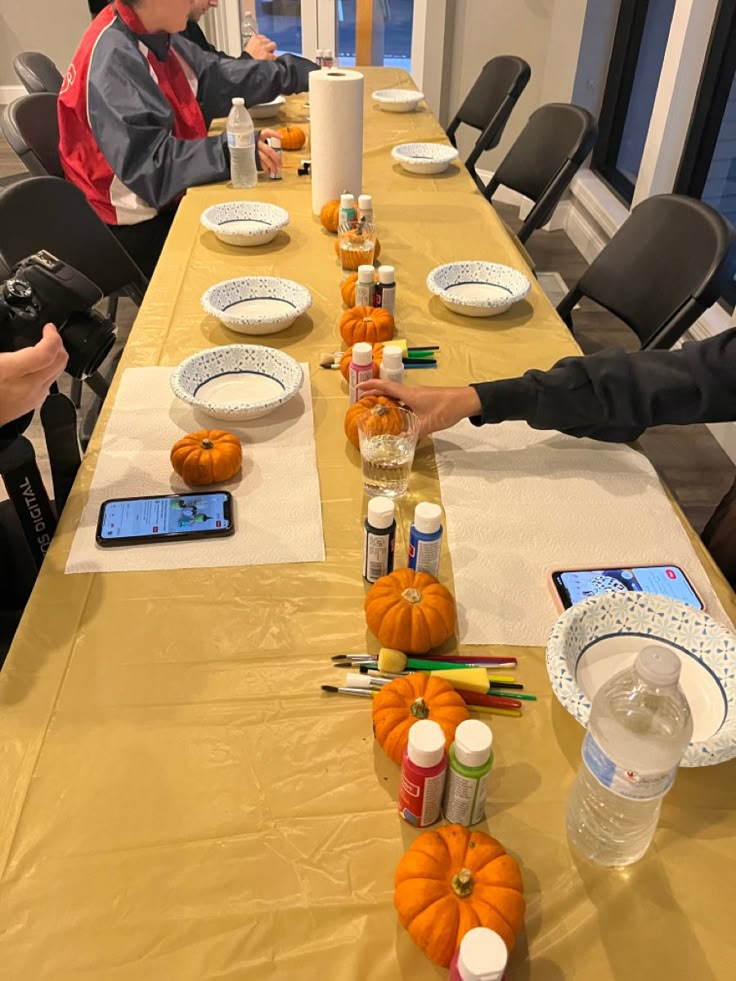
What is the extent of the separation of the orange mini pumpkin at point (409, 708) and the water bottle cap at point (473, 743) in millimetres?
70

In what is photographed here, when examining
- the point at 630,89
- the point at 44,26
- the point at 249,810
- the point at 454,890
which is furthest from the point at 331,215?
the point at 44,26

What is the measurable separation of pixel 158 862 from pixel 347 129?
1660 millimetres

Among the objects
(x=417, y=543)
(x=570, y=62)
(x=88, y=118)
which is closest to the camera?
(x=417, y=543)

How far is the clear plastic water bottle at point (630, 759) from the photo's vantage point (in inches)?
23.7

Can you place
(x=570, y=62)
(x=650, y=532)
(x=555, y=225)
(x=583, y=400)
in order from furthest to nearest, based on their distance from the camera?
(x=555, y=225)
(x=570, y=62)
(x=583, y=400)
(x=650, y=532)

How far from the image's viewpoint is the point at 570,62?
138 inches

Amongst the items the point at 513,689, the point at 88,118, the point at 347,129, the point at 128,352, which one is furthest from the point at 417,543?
the point at 88,118

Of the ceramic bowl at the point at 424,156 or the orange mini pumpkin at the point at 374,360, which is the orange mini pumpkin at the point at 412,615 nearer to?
the orange mini pumpkin at the point at 374,360

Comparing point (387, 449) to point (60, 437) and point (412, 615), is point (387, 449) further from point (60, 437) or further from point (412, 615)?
point (60, 437)

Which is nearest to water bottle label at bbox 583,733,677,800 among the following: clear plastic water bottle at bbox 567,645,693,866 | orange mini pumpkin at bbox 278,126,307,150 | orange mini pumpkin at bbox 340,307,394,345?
clear plastic water bottle at bbox 567,645,693,866

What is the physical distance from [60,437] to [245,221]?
3.21 feet

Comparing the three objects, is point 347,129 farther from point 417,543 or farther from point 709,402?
point 417,543

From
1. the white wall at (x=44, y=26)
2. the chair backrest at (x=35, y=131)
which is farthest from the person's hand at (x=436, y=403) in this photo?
the white wall at (x=44, y=26)

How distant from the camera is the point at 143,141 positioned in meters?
2.04
